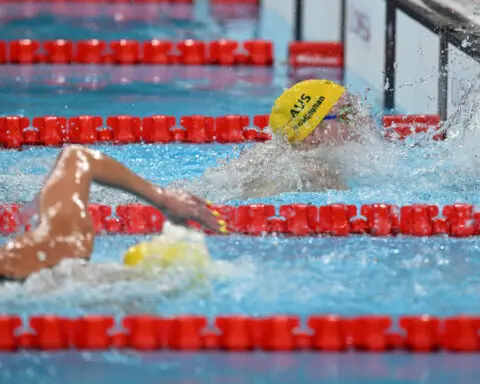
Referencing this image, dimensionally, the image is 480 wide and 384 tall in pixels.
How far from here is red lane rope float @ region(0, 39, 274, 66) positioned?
7.84 metres

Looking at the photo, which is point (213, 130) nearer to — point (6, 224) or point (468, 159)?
point (468, 159)

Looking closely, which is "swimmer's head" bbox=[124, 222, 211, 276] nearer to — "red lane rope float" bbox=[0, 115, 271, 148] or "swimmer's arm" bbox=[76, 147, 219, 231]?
"swimmer's arm" bbox=[76, 147, 219, 231]

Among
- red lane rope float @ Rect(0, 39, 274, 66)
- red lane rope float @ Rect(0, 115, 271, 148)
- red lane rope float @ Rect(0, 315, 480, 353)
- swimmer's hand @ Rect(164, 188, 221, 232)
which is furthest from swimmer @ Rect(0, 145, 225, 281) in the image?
red lane rope float @ Rect(0, 39, 274, 66)

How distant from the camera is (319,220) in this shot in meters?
4.14

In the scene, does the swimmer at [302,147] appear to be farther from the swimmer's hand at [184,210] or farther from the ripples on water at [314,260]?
the swimmer's hand at [184,210]

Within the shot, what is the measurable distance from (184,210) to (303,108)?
1.15 metres

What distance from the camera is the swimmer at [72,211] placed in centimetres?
315

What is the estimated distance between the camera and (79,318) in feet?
10.0

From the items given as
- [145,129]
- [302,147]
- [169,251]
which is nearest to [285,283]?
[169,251]

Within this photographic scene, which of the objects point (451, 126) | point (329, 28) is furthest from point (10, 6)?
point (451, 126)

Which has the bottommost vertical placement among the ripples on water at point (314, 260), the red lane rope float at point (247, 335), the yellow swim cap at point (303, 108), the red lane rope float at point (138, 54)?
the red lane rope float at point (247, 335)

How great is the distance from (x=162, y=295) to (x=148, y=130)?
2523 millimetres

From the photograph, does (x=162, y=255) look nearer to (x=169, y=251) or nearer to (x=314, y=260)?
(x=169, y=251)

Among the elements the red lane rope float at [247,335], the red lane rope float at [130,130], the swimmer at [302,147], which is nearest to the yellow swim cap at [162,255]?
the red lane rope float at [247,335]
